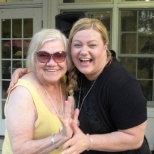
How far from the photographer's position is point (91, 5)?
15.3 ft

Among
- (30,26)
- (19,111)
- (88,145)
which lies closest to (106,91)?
(88,145)

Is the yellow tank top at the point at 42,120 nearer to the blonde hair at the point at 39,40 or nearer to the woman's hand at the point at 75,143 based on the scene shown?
the blonde hair at the point at 39,40

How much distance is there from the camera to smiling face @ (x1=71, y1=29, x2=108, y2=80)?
5.45ft

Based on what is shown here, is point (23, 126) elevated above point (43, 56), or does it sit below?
below

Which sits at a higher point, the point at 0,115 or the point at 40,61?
the point at 40,61

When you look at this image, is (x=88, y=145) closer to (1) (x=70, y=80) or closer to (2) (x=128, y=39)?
(1) (x=70, y=80)

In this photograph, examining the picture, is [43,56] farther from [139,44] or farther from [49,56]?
[139,44]

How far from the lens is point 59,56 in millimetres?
1745

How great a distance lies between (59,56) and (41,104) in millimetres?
307

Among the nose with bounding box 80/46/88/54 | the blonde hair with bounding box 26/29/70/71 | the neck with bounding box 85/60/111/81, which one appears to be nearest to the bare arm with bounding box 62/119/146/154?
the neck with bounding box 85/60/111/81

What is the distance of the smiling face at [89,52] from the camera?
5.45 ft

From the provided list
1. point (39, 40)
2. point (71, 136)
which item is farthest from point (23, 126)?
point (39, 40)

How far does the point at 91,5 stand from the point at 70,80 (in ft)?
9.81

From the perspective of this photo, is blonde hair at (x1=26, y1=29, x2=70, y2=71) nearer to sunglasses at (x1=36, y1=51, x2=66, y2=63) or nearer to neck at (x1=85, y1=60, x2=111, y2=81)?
sunglasses at (x1=36, y1=51, x2=66, y2=63)
